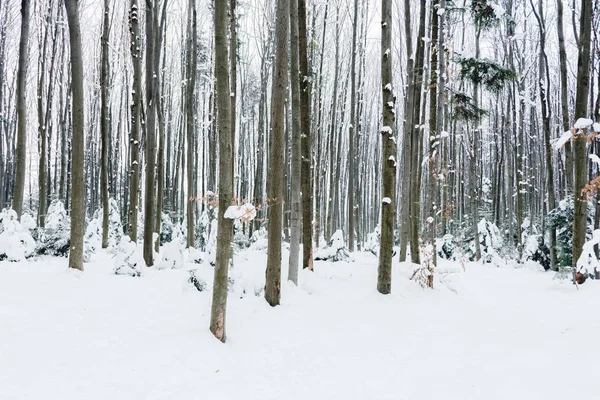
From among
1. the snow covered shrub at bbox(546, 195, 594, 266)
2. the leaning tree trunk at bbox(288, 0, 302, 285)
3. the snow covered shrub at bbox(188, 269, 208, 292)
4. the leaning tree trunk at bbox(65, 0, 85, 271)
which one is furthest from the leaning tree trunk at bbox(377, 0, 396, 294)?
the snow covered shrub at bbox(546, 195, 594, 266)

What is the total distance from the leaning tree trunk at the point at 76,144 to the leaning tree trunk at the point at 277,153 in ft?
11.6

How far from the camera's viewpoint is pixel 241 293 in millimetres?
5734

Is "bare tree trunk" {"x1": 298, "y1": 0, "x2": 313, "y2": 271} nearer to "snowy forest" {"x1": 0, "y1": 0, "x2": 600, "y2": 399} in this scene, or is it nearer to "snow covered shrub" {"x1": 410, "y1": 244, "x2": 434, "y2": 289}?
"snowy forest" {"x1": 0, "y1": 0, "x2": 600, "y2": 399}

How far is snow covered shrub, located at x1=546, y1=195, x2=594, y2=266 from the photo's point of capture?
10.8m

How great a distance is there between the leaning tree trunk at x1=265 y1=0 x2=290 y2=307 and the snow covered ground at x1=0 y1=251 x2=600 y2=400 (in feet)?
1.20

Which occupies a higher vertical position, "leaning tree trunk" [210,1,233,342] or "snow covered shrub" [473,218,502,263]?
"leaning tree trunk" [210,1,233,342]

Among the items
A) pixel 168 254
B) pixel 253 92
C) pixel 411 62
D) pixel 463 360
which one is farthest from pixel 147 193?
pixel 253 92

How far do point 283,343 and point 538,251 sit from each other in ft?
42.0

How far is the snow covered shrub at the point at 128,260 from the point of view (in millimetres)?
7449

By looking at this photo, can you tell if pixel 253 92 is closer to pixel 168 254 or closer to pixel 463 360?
pixel 168 254

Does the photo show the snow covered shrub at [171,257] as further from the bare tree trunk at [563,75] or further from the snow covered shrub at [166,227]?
the bare tree trunk at [563,75]

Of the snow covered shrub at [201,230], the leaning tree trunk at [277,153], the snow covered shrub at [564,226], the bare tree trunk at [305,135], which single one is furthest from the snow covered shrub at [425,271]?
the snow covered shrub at [201,230]

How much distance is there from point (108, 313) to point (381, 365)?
124 inches

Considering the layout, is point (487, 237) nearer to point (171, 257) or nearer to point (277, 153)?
point (171, 257)
